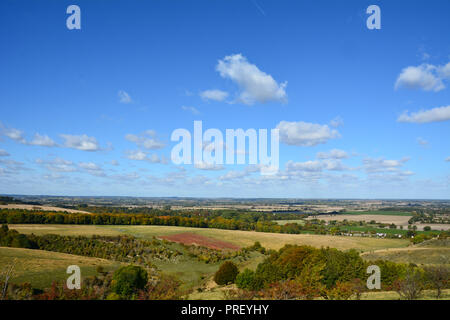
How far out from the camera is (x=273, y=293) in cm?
2538

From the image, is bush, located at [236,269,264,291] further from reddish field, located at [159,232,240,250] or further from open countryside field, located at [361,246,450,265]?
open countryside field, located at [361,246,450,265]

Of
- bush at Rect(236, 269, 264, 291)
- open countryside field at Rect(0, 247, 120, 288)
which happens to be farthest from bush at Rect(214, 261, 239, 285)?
open countryside field at Rect(0, 247, 120, 288)

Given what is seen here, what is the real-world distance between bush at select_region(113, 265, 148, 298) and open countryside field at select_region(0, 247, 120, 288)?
9473 mm

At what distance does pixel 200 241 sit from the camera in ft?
294

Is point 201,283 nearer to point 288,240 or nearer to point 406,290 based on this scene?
point 406,290

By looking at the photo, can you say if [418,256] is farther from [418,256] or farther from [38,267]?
[38,267]

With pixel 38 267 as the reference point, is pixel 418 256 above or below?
below

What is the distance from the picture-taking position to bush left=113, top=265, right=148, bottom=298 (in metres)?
31.0

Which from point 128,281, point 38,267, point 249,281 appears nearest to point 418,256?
point 249,281

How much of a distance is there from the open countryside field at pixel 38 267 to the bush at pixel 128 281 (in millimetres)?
9473

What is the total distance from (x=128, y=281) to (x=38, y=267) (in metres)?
19.0

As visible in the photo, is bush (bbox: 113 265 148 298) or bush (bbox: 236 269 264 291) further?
bush (bbox: 236 269 264 291)
